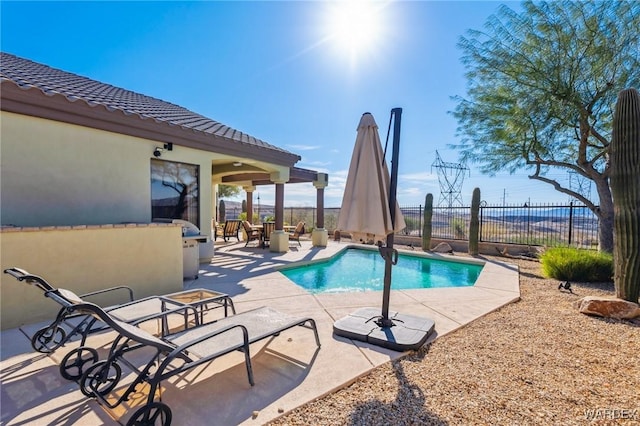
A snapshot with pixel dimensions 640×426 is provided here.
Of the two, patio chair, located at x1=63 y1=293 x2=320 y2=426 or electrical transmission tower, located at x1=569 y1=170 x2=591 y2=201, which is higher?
electrical transmission tower, located at x1=569 y1=170 x2=591 y2=201

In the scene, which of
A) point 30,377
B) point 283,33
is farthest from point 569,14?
point 30,377

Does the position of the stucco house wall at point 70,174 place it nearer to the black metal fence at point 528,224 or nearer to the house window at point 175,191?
the house window at point 175,191

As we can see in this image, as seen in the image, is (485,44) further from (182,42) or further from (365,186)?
(182,42)

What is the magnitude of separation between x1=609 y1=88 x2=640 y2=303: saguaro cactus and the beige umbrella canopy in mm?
4276

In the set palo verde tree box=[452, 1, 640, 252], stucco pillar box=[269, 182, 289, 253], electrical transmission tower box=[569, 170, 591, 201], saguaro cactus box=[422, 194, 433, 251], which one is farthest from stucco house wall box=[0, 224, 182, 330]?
electrical transmission tower box=[569, 170, 591, 201]

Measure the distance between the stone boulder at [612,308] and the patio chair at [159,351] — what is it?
450 centimetres

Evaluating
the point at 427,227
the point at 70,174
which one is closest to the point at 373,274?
the point at 427,227

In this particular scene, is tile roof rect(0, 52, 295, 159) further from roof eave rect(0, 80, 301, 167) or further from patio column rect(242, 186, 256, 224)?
patio column rect(242, 186, 256, 224)

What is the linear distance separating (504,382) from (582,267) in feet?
20.5

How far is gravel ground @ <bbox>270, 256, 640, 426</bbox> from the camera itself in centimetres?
228

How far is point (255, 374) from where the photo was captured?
2809 mm

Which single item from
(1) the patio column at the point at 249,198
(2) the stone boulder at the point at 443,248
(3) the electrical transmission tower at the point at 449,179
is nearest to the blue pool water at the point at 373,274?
(2) the stone boulder at the point at 443,248

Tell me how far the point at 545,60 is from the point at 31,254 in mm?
12220

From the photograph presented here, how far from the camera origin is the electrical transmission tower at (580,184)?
9.50 metres
